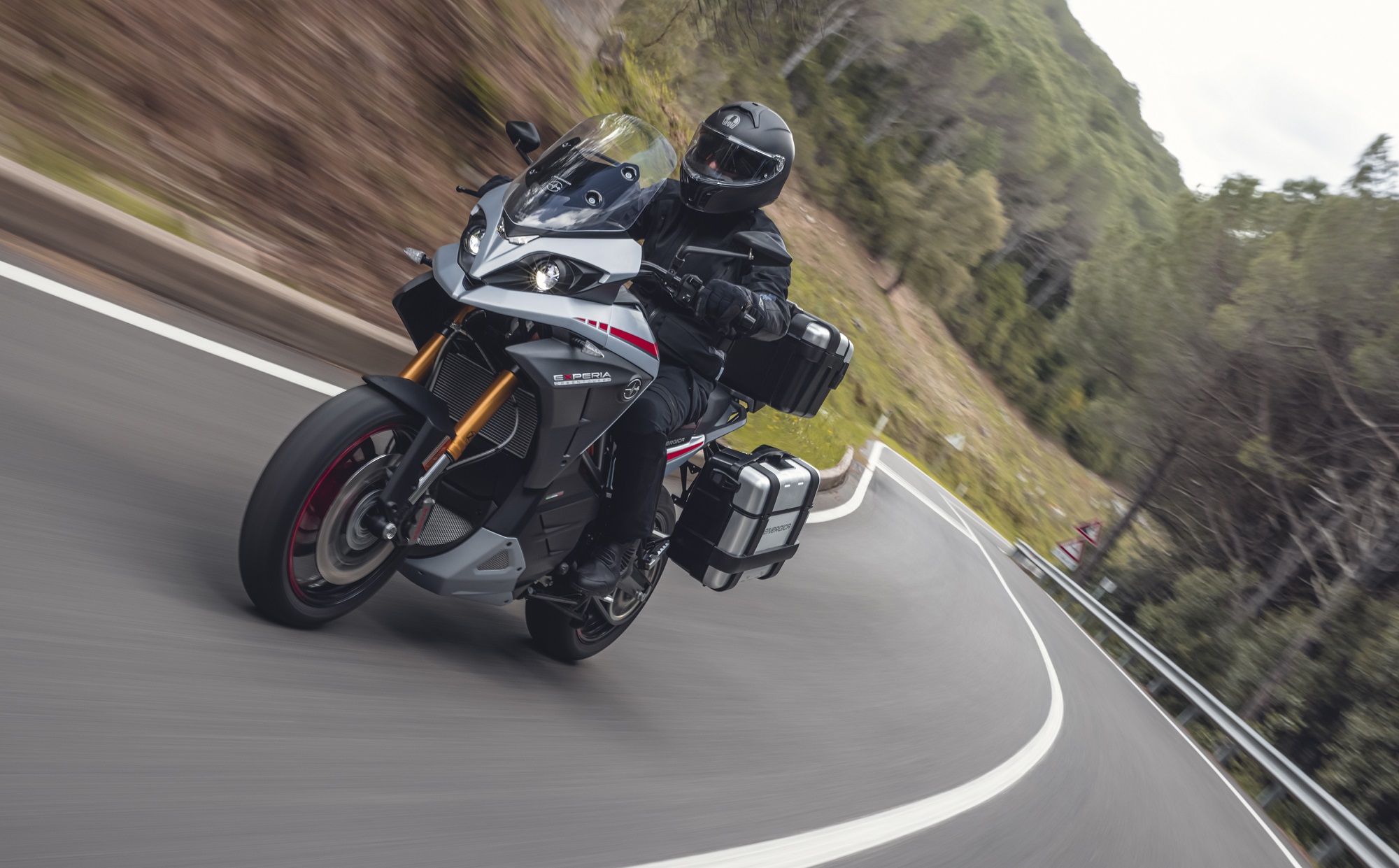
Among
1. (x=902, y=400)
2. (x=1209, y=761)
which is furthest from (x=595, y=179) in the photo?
(x=902, y=400)

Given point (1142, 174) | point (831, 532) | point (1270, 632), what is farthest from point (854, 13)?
point (1142, 174)

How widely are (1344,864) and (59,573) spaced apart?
11671 mm

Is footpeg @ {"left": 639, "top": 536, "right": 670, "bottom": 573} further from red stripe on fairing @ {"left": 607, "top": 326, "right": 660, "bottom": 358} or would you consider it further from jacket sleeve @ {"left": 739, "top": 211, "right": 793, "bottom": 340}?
jacket sleeve @ {"left": 739, "top": 211, "right": 793, "bottom": 340}

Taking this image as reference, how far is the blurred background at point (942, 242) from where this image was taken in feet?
20.9

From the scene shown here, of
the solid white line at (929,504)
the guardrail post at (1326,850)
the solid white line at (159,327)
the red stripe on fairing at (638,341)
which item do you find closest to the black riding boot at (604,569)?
the red stripe on fairing at (638,341)

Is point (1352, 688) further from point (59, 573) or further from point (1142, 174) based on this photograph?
point (1142, 174)

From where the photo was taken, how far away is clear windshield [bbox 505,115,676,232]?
3.61 metres

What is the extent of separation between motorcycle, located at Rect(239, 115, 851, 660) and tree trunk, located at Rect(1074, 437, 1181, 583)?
2536 centimetres

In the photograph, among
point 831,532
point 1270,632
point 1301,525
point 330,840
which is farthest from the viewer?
point 1301,525

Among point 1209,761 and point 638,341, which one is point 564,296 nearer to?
point 638,341

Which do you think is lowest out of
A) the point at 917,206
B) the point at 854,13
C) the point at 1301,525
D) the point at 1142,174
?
the point at 1301,525

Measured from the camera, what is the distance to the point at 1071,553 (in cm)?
3000

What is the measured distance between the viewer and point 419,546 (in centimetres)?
359

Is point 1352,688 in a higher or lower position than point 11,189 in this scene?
higher
